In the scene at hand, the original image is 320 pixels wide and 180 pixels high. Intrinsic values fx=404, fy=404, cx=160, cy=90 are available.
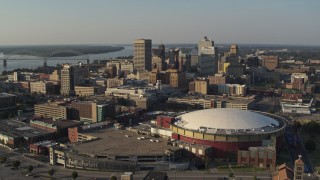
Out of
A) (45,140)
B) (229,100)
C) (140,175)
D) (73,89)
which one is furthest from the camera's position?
(73,89)

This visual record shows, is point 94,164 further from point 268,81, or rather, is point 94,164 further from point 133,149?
point 268,81

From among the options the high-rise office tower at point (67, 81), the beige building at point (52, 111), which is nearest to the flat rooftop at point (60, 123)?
the beige building at point (52, 111)

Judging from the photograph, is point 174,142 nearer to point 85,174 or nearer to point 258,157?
point 258,157

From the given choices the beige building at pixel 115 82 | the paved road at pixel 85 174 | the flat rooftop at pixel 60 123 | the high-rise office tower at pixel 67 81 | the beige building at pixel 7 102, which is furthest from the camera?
the beige building at pixel 115 82

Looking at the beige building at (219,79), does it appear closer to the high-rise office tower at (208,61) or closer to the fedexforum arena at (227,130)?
the high-rise office tower at (208,61)

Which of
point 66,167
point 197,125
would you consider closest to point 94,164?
point 66,167

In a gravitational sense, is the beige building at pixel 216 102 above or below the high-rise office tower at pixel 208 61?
below
